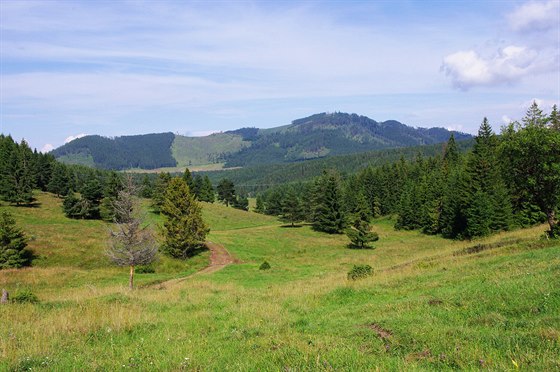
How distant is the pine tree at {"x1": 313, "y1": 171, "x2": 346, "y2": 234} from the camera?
8481 centimetres

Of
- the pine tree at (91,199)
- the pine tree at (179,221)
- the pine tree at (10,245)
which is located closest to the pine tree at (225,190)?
the pine tree at (91,199)

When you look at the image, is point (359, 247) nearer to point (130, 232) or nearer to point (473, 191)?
point (473, 191)

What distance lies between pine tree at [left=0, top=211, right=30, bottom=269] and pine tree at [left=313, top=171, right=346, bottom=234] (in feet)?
194

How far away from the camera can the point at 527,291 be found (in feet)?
37.7

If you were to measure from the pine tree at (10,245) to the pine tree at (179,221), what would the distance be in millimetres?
16621

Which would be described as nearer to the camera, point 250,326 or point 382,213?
point 250,326

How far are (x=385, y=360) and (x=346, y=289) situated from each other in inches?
439

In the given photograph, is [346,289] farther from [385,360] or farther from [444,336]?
[385,360]

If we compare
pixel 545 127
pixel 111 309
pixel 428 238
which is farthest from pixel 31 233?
pixel 428 238

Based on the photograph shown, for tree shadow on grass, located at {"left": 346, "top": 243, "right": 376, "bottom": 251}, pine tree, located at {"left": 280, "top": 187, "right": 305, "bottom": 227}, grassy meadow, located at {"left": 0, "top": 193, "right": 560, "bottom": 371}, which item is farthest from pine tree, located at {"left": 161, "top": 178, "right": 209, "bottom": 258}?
pine tree, located at {"left": 280, "top": 187, "right": 305, "bottom": 227}

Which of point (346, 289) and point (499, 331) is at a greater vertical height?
point (499, 331)

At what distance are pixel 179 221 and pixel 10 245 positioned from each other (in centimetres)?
1965

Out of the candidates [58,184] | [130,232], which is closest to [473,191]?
[130,232]

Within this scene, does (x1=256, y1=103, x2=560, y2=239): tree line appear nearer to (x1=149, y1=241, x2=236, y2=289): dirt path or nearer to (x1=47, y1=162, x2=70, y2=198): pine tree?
(x1=149, y1=241, x2=236, y2=289): dirt path
